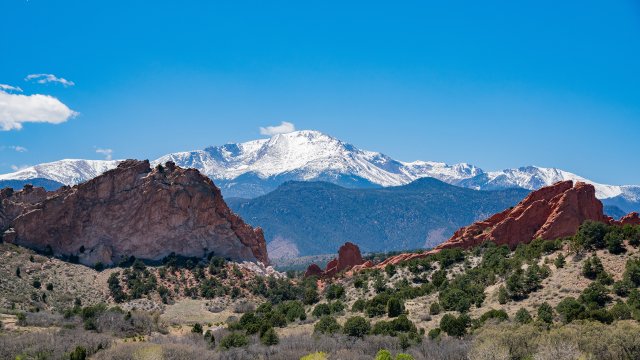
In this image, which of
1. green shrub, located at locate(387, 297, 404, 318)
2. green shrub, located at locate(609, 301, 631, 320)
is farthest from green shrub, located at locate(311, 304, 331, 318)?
green shrub, located at locate(609, 301, 631, 320)

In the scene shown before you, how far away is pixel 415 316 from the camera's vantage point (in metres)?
60.8

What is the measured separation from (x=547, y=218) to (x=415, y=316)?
124 ft

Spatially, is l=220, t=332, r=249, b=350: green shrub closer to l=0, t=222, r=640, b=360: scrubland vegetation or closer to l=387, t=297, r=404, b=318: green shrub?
l=0, t=222, r=640, b=360: scrubland vegetation

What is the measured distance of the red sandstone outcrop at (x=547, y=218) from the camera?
8556cm

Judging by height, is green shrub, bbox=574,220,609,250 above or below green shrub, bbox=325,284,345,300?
above

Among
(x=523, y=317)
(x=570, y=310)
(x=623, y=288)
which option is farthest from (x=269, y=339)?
(x=623, y=288)

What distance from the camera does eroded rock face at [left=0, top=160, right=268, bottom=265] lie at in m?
107

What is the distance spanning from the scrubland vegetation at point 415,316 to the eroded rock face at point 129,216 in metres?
15.3

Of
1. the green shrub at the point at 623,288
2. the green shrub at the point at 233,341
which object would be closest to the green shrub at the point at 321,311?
the green shrub at the point at 233,341

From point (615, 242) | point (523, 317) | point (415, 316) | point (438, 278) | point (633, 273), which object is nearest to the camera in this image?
point (523, 317)

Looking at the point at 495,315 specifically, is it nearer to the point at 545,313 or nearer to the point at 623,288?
the point at 545,313

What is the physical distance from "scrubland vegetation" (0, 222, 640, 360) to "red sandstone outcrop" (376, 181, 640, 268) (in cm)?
440

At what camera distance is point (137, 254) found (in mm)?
110875

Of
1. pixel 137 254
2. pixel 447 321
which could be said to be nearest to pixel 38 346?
pixel 447 321
